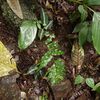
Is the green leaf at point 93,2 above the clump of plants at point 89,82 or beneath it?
above

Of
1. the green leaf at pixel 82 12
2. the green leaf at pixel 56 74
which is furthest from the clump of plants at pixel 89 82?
the green leaf at pixel 82 12

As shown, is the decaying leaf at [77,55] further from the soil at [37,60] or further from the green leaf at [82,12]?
the green leaf at [82,12]

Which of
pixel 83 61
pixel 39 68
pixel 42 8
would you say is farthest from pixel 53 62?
pixel 42 8

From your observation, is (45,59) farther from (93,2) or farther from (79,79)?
(93,2)

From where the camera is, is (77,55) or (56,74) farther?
(77,55)

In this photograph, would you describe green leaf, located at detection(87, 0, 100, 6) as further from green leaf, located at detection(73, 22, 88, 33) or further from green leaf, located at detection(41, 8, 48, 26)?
green leaf, located at detection(41, 8, 48, 26)

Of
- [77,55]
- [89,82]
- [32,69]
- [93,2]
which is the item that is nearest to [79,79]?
→ [89,82]

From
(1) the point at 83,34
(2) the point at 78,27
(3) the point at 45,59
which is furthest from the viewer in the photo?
(2) the point at 78,27
